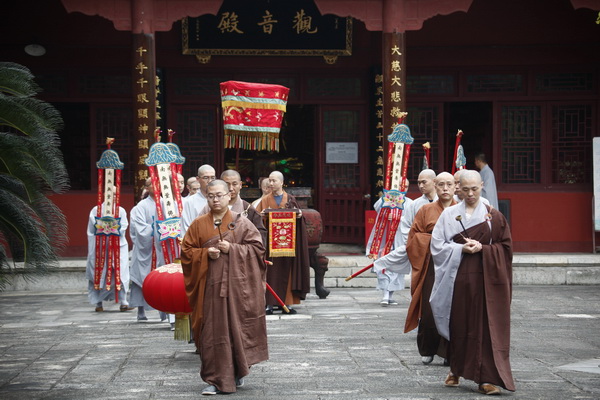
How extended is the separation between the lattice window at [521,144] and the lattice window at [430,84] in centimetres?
93

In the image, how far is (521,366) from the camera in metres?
7.23

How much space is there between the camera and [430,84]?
1429 centimetres

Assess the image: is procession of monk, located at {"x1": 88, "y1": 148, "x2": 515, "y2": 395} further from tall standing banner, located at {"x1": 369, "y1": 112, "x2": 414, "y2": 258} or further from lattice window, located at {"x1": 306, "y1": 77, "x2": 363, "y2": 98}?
lattice window, located at {"x1": 306, "y1": 77, "x2": 363, "y2": 98}

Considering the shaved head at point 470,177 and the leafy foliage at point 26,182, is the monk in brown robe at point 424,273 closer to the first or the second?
the shaved head at point 470,177

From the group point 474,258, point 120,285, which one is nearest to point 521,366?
point 474,258

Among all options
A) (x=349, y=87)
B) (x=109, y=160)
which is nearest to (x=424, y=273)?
(x=109, y=160)

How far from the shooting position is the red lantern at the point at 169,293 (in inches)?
299

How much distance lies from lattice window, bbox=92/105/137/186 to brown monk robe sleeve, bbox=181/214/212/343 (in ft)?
24.6

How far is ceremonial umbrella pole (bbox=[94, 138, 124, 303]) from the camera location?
418 inches

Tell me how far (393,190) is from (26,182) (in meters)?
5.38

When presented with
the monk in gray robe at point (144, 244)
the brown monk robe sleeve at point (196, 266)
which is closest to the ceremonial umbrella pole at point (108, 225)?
the monk in gray robe at point (144, 244)

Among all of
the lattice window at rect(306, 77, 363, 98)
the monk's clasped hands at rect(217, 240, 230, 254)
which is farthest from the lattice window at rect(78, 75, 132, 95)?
the monk's clasped hands at rect(217, 240, 230, 254)

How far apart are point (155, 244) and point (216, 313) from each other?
3.77m

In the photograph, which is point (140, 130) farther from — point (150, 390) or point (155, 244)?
point (150, 390)
